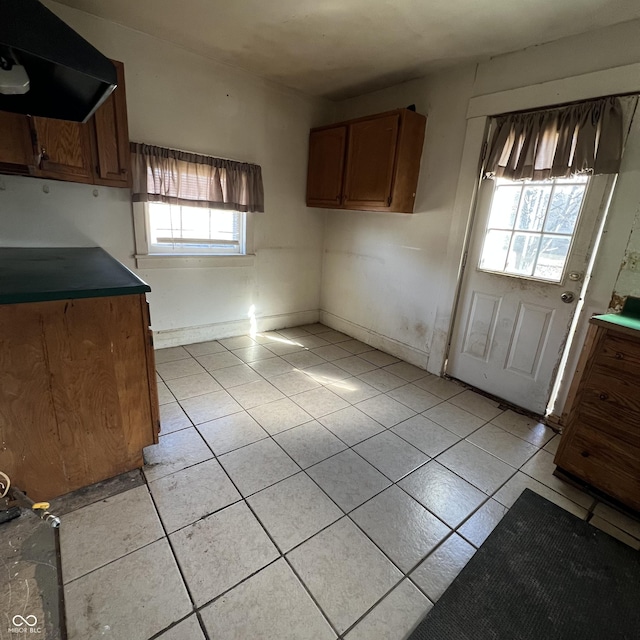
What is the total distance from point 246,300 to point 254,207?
1.00m

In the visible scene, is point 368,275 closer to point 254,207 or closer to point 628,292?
point 254,207

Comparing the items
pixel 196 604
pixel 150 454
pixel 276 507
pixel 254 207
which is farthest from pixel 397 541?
pixel 254 207

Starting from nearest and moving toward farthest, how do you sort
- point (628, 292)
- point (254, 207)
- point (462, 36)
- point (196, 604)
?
point (196, 604)
point (628, 292)
point (462, 36)
point (254, 207)

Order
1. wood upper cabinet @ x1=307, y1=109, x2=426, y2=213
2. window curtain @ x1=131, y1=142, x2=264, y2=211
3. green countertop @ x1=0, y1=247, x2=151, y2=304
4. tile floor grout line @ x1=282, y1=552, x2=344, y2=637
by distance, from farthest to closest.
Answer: wood upper cabinet @ x1=307, y1=109, x2=426, y2=213, window curtain @ x1=131, y1=142, x2=264, y2=211, green countertop @ x1=0, y1=247, x2=151, y2=304, tile floor grout line @ x1=282, y1=552, x2=344, y2=637

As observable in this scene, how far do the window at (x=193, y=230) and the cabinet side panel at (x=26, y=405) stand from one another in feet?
6.09

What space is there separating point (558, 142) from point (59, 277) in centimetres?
300

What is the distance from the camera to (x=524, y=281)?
2.49 meters

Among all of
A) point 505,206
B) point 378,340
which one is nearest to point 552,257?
point 505,206

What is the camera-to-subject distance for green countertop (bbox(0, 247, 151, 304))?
1280 millimetres

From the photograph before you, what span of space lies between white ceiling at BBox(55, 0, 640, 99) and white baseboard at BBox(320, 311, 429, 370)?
7.95 ft

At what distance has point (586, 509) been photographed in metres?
1.71

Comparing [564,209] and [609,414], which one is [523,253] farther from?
[609,414]

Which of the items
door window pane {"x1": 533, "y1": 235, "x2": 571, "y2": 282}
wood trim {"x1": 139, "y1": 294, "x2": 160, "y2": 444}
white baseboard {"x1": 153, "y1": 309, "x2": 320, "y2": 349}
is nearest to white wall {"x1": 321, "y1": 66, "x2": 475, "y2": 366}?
white baseboard {"x1": 153, "y1": 309, "x2": 320, "y2": 349}

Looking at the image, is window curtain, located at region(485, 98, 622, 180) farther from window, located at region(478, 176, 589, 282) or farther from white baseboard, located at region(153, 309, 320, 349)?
white baseboard, located at region(153, 309, 320, 349)
